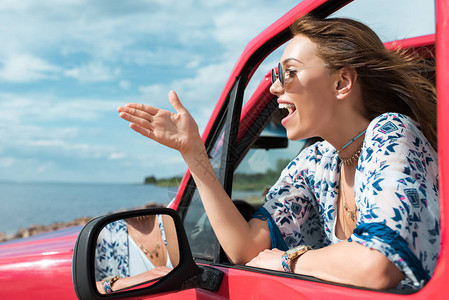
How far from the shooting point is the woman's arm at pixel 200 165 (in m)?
1.47

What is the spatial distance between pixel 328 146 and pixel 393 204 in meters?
0.84

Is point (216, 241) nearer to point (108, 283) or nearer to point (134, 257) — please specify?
point (134, 257)

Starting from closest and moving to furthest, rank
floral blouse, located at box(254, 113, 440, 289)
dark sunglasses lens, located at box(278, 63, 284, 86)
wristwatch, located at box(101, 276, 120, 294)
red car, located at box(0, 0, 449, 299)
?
red car, located at box(0, 0, 449, 299) → floral blouse, located at box(254, 113, 440, 289) → wristwatch, located at box(101, 276, 120, 294) → dark sunglasses lens, located at box(278, 63, 284, 86)

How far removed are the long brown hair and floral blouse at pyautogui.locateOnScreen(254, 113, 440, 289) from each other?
0.69 ft

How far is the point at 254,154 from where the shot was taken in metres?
2.05

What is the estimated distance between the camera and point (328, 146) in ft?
6.20

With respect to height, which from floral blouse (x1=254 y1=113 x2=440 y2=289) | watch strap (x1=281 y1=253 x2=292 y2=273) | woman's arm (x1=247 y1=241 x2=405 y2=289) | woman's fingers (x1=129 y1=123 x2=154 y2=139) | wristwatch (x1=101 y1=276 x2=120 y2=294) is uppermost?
woman's fingers (x1=129 y1=123 x2=154 y2=139)

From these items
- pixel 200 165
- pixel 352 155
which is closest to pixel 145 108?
pixel 200 165

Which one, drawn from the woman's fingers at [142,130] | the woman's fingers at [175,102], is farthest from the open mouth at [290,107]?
the woman's fingers at [142,130]

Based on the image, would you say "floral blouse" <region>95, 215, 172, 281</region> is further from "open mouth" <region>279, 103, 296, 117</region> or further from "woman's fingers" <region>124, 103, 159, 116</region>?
"open mouth" <region>279, 103, 296, 117</region>

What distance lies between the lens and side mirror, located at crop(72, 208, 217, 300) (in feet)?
4.01

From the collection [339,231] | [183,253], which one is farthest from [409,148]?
[183,253]

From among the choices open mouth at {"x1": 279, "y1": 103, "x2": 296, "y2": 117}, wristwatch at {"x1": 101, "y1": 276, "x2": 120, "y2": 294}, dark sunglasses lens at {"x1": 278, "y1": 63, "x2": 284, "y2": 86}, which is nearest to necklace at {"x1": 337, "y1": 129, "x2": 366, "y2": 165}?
open mouth at {"x1": 279, "y1": 103, "x2": 296, "y2": 117}

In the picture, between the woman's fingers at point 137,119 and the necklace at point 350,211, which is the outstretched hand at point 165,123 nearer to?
the woman's fingers at point 137,119
